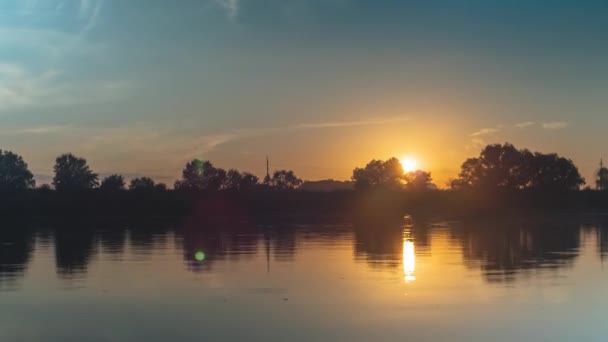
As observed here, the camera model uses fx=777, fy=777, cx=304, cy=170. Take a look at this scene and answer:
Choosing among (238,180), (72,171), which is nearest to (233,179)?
(238,180)

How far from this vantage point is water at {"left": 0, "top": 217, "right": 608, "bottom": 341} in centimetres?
1375

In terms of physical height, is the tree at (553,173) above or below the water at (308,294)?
above

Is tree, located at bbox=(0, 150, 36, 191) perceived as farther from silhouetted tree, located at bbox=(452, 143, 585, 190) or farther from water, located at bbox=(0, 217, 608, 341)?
water, located at bbox=(0, 217, 608, 341)

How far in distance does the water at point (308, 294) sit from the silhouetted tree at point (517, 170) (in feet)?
386

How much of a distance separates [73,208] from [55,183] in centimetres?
7930

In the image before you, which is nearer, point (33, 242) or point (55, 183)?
point (33, 242)

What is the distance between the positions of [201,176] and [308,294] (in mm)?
152451

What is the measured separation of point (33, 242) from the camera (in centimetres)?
3975

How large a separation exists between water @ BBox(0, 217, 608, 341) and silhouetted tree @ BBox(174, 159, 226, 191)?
123703mm

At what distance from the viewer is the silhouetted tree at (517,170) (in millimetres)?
147125

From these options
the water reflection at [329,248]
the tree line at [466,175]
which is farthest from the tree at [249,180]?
the water reflection at [329,248]

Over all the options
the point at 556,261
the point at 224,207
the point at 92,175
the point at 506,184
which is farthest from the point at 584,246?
the point at 92,175

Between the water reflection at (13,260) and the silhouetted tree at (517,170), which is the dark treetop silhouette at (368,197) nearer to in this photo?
the silhouetted tree at (517,170)

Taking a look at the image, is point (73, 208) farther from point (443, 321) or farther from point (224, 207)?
point (443, 321)
